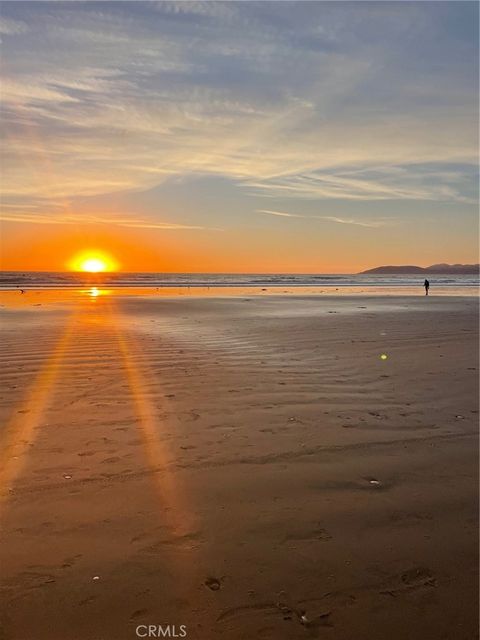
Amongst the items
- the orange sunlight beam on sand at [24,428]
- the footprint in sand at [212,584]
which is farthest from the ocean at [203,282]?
the footprint in sand at [212,584]

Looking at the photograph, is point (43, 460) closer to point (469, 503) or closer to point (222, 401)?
point (222, 401)

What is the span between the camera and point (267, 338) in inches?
578

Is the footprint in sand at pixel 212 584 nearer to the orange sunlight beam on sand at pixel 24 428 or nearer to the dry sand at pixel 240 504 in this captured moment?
the dry sand at pixel 240 504

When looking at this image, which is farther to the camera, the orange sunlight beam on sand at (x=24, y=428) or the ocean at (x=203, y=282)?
the ocean at (x=203, y=282)

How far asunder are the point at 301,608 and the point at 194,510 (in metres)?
1.39
